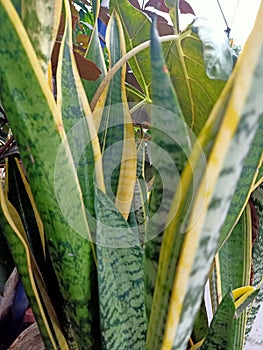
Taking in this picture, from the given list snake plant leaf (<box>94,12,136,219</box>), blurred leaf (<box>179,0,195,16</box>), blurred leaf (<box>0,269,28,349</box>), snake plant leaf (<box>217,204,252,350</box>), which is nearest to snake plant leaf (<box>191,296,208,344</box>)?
snake plant leaf (<box>217,204,252,350</box>)

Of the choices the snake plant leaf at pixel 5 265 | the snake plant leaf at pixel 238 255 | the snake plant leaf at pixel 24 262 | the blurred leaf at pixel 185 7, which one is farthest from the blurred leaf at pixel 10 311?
the blurred leaf at pixel 185 7

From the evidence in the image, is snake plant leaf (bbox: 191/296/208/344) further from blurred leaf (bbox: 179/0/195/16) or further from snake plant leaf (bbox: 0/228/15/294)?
blurred leaf (bbox: 179/0/195/16)

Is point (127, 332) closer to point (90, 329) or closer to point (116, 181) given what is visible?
point (90, 329)

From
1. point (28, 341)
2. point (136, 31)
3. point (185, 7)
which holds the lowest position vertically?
point (28, 341)

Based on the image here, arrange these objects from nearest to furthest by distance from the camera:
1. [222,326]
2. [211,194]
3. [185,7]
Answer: [211,194] → [222,326] → [185,7]

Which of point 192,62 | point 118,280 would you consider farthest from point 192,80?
point 118,280

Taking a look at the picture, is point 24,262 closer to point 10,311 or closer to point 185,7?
Result: point 10,311

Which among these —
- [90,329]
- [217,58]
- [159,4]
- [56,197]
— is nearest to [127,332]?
[90,329]
